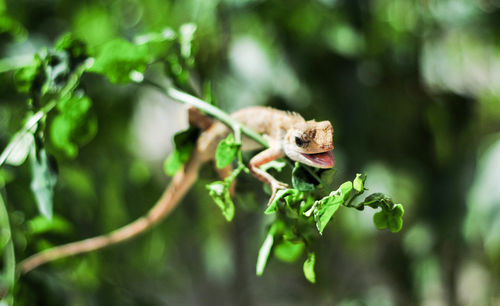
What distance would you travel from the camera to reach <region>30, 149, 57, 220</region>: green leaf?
548mm

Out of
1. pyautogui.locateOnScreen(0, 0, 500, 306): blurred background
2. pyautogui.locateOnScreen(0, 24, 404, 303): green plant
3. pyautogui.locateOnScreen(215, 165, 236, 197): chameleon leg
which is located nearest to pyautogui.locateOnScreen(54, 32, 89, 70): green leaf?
pyautogui.locateOnScreen(0, 24, 404, 303): green plant

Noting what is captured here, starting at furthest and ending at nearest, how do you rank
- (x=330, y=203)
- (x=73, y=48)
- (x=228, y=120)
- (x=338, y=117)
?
(x=338, y=117) → (x=73, y=48) → (x=228, y=120) → (x=330, y=203)

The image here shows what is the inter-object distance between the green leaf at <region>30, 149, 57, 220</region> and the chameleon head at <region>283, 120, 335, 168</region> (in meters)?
0.27

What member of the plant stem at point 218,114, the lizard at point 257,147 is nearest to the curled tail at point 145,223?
the lizard at point 257,147

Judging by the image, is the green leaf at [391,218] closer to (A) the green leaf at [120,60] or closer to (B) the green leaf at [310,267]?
(B) the green leaf at [310,267]

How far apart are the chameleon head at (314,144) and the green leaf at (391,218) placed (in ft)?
0.19

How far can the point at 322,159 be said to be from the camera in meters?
0.44

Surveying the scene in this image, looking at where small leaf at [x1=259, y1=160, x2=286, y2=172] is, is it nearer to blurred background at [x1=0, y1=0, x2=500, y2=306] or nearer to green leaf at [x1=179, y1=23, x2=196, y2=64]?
green leaf at [x1=179, y1=23, x2=196, y2=64]

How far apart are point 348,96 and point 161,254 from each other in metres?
0.68

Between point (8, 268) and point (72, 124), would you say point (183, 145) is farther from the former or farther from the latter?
point (8, 268)

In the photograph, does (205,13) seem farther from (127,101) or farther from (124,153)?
(124,153)

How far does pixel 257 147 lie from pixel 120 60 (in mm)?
190

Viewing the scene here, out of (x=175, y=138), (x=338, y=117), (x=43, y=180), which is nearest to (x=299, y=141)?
(x=175, y=138)

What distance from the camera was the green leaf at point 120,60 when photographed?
0.57 m
